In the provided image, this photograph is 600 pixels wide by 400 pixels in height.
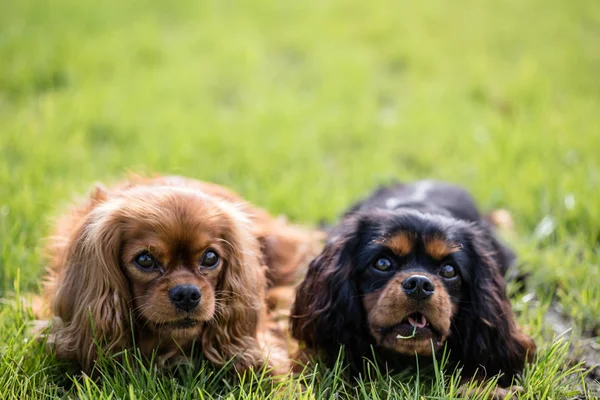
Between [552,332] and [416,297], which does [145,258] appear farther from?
[552,332]

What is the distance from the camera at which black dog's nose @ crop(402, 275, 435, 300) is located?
290 centimetres

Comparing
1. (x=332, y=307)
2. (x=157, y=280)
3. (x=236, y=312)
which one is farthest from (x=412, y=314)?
(x=157, y=280)

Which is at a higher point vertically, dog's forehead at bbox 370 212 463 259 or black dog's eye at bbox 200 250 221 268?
dog's forehead at bbox 370 212 463 259

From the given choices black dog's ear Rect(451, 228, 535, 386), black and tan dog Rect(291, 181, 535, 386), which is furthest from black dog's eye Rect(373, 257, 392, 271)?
black dog's ear Rect(451, 228, 535, 386)

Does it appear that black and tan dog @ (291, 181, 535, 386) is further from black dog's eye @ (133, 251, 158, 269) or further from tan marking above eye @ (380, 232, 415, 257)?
black dog's eye @ (133, 251, 158, 269)

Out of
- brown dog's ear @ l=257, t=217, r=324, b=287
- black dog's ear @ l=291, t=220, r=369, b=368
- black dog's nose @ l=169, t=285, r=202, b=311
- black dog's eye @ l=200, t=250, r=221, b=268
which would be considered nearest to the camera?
black dog's nose @ l=169, t=285, r=202, b=311

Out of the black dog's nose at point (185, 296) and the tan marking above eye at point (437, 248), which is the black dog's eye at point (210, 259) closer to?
the black dog's nose at point (185, 296)

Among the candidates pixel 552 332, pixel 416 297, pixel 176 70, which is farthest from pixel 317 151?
pixel 416 297

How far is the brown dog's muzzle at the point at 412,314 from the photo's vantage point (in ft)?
9.56

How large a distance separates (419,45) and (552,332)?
4820 mm

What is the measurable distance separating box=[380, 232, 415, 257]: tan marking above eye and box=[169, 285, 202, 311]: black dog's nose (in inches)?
33.0

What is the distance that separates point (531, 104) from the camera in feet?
21.6

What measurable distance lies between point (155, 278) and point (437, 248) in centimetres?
117

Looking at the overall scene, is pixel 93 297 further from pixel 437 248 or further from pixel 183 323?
pixel 437 248
